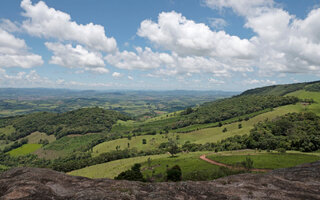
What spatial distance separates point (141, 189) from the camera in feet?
84.7

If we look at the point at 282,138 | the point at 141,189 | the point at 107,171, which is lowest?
the point at 107,171

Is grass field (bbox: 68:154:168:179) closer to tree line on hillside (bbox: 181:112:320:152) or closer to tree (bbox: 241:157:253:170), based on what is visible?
tree line on hillside (bbox: 181:112:320:152)

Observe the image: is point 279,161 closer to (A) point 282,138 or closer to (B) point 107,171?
(A) point 282,138

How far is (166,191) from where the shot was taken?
25.1m

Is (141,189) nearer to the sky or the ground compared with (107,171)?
nearer to the sky

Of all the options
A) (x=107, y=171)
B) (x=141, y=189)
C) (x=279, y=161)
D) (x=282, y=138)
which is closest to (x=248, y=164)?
(x=279, y=161)

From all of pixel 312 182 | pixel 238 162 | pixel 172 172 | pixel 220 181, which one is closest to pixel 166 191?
pixel 220 181

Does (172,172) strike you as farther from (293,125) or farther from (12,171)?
(293,125)

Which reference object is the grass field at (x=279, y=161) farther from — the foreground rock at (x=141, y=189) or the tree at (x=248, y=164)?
the foreground rock at (x=141, y=189)

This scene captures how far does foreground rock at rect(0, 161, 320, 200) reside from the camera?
21.6 m

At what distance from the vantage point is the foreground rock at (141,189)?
21625 millimetres

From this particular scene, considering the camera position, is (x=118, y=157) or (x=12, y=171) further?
(x=118, y=157)

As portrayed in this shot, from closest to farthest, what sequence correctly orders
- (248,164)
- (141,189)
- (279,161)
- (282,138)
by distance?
1. (141,189)
2. (248,164)
3. (279,161)
4. (282,138)

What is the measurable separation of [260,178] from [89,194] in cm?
2920
